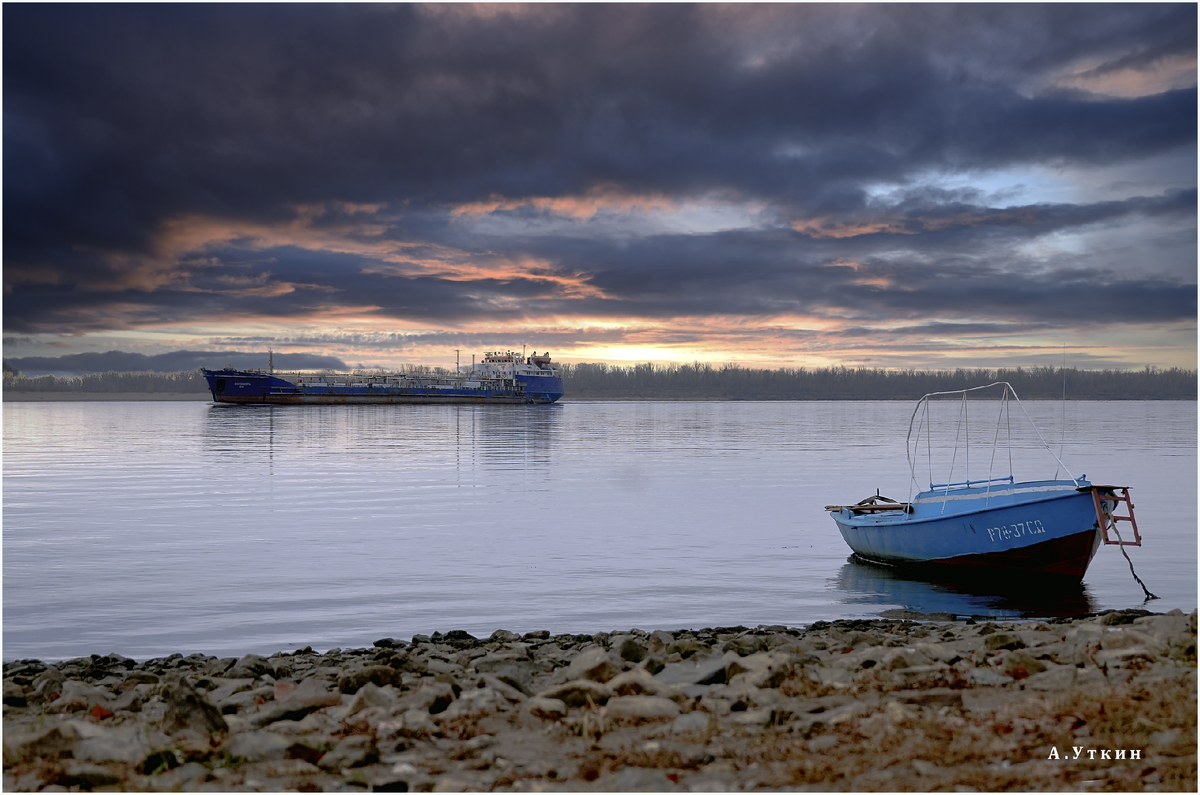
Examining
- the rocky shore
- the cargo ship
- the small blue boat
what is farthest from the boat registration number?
the cargo ship

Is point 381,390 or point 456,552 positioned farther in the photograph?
point 381,390

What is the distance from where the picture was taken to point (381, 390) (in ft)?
577

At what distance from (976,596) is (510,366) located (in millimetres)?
175813

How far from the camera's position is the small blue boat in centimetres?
1816

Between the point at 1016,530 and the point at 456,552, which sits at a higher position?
the point at 1016,530

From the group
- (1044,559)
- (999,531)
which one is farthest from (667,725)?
(1044,559)

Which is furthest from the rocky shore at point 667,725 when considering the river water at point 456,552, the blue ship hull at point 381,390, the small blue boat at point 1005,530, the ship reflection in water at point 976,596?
the blue ship hull at point 381,390

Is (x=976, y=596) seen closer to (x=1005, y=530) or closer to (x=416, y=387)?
(x=1005, y=530)

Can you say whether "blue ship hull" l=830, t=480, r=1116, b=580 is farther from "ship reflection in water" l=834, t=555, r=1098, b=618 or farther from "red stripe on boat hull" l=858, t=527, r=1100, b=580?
"ship reflection in water" l=834, t=555, r=1098, b=618

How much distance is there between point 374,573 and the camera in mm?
20328

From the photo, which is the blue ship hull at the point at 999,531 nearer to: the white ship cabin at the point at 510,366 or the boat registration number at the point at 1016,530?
the boat registration number at the point at 1016,530

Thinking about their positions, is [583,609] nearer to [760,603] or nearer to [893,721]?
[760,603]

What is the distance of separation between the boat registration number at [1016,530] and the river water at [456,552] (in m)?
1.30

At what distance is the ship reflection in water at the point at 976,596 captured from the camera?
56.6ft
